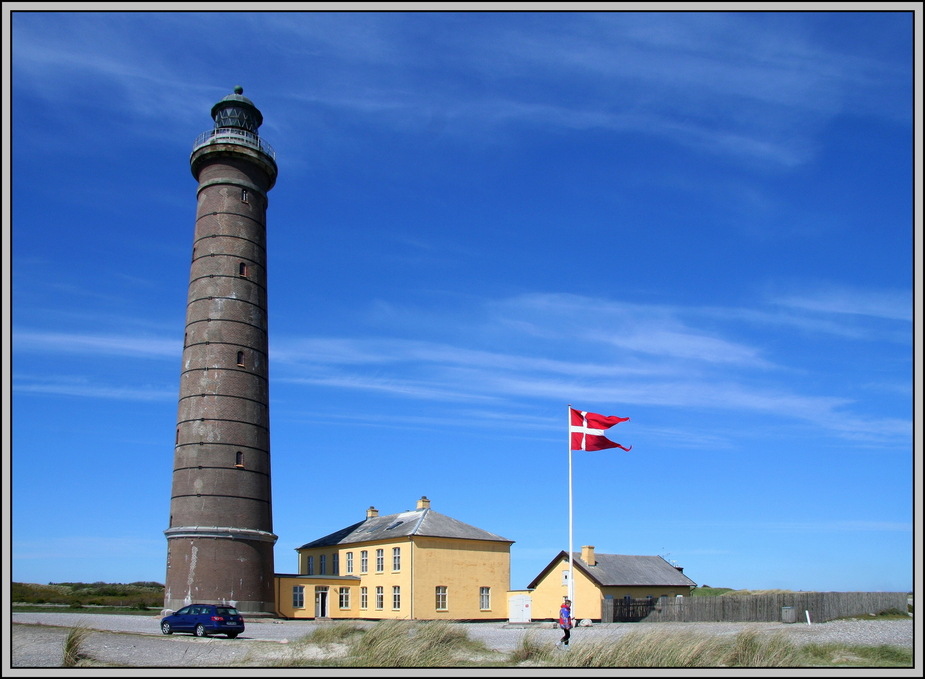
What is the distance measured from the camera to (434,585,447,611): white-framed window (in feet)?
136

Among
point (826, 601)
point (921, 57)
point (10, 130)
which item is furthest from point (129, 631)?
point (826, 601)

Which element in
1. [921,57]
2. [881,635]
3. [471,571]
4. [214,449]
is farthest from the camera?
[471,571]

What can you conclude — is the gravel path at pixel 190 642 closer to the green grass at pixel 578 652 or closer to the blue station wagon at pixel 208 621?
the blue station wagon at pixel 208 621

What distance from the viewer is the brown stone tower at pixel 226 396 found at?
35.0 metres

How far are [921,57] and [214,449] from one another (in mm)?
30483

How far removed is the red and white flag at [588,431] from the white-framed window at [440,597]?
20.4m

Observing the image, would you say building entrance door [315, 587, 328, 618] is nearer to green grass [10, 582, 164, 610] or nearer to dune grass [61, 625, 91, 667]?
green grass [10, 582, 164, 610]

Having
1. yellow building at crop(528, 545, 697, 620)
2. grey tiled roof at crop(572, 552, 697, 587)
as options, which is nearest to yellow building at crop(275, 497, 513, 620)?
yellow building at crop(528, 545, 697, 620)

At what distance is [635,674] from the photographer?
14.0m

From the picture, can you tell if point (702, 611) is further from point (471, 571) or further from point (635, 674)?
point (635, 674)

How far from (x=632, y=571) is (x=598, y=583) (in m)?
4.05

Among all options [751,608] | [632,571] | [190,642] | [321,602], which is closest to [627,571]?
[632,571]

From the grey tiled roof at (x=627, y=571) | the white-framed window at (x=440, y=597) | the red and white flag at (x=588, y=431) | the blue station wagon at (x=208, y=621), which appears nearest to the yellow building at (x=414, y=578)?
the white-framed window at (x=440, y=597)

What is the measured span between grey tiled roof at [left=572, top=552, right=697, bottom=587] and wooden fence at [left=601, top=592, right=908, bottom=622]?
4.92ft
